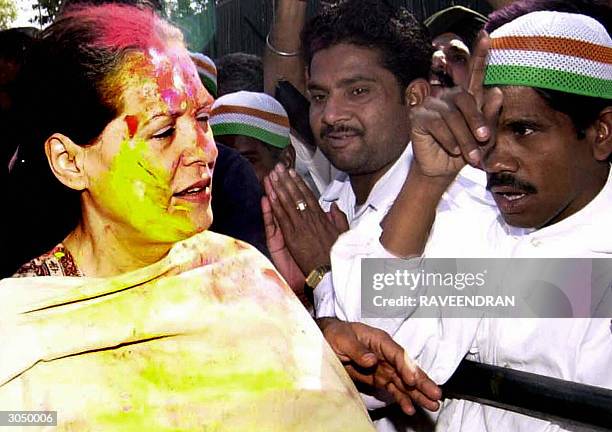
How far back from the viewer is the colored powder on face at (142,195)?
5.41 ft

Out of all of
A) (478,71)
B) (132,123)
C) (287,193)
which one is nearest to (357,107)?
(287,193)

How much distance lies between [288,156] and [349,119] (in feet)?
0.58

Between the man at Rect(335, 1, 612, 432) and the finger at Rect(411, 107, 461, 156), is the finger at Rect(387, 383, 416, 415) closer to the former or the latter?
the man at Rect(335, 1, 612, 432)

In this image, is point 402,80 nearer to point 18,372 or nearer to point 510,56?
point 510,56

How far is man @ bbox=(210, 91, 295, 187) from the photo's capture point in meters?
1.96

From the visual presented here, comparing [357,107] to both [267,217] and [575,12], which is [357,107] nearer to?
[267,217]

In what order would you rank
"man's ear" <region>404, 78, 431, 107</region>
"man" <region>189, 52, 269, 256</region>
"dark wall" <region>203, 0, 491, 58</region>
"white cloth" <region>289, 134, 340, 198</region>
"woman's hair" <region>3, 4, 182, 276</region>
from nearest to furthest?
"woman's hair" <region>3, 4, 182, 276</region>
"man" <region>189, 52, 269, 256</region>
"dark wall" <region>203, 0, 491, 58</region>
"man's ear" <region>404, 78, 431, 107</region>
"white cloth" <region>289, 134, 340, 198</region>

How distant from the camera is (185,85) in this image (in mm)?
1704

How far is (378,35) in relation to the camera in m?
2.01

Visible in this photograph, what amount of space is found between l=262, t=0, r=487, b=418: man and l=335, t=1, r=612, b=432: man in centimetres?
14

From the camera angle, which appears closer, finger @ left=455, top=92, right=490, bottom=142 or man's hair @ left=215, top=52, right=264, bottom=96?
finger @ left=455, top=92, right=490, bottom=142

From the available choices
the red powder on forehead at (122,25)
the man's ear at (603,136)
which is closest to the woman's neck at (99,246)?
the red powder on forehead at (122,25)

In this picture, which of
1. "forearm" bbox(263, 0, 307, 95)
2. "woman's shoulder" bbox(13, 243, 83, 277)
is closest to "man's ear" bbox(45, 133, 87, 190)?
"woman's shoulder" bbox(13, 243, 83, 277)

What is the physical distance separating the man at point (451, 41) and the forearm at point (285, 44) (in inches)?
10.8
